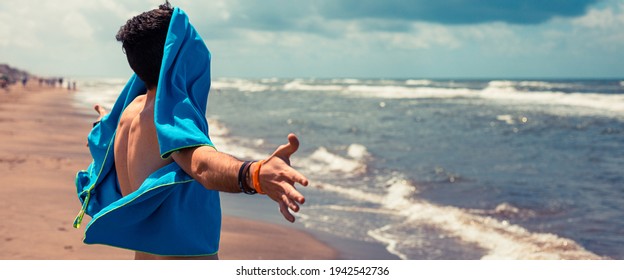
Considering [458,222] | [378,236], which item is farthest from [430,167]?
[378,236]

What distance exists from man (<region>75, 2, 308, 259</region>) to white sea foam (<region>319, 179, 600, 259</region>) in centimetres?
500

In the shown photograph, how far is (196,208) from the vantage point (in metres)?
1.91

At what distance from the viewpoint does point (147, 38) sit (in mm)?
1812

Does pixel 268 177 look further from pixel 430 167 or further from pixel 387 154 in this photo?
pixel 387 154

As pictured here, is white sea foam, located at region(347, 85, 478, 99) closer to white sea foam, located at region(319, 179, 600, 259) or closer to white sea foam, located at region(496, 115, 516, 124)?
white sea foam, located at region(496, 115, 516, 124)

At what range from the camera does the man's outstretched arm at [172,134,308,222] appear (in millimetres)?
1307

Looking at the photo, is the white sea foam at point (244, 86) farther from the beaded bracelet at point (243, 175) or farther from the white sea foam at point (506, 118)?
the beaded bracelet at point (243, 175)

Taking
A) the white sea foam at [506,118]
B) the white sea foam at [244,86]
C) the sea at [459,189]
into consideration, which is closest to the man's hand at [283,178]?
the sea at [459,189]

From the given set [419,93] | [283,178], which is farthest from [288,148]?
[419,93]

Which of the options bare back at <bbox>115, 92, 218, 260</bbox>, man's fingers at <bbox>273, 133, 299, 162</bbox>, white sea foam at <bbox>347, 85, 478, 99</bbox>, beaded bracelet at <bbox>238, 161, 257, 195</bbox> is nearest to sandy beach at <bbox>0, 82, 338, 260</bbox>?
bare back at <bbox>115, 92, 218, 260</bbox>

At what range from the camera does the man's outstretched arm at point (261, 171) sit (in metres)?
1.31

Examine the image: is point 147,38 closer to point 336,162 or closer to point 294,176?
point 294,176
